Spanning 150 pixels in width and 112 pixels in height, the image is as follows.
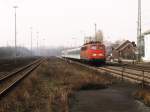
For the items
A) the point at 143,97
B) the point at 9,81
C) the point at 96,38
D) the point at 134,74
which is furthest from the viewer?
the point at 96,38

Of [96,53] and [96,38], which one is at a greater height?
[96,38]

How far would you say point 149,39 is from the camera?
220ft

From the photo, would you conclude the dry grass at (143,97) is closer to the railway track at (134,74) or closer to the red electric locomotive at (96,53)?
the railway track at (134,74)

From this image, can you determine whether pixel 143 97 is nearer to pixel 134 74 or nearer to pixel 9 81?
pixel 134 74

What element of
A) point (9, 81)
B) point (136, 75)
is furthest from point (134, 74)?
point (9, 81)

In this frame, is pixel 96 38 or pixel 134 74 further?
pixel 96 38

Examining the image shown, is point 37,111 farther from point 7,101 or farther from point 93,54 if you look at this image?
point 93,54

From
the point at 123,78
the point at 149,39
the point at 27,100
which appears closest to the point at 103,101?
the point at 27,100

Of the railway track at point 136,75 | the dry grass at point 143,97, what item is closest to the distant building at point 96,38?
the railway track at point 136,75

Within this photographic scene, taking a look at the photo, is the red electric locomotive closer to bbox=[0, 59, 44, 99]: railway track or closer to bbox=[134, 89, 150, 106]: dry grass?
bbox=[0, 59, 44, 99]: railway track

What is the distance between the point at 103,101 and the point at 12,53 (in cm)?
14944

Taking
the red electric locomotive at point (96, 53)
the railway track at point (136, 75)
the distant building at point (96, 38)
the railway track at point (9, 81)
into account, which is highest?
the distant building at point (96, 38)

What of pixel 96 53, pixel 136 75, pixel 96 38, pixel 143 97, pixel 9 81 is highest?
pixel 96 38

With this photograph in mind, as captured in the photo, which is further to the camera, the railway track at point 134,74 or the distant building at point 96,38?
the distant building at point 96,38
